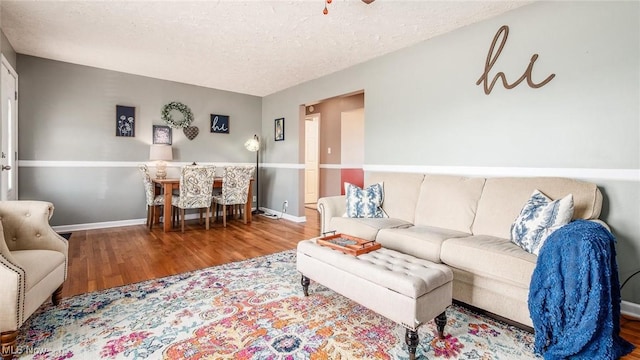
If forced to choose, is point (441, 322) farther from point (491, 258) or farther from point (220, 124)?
point (220, 124)

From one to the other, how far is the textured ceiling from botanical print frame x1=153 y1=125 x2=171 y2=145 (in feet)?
3.04

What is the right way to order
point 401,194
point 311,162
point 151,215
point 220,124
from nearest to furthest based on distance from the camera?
point 401,194 → point 151,215 → point 220,124 → point 311,162

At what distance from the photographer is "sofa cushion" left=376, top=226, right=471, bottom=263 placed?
228 centimetres

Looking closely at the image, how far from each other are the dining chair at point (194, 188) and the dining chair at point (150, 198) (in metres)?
0.21

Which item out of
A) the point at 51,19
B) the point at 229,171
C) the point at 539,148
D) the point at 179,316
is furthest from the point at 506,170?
the point at 51,19

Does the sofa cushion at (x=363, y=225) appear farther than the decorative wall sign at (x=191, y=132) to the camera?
No

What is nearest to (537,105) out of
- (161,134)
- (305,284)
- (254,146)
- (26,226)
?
(305,284)

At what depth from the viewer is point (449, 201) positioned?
2770 millimetres

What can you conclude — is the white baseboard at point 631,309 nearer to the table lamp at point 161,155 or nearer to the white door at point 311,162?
the table lamp at point 161,155

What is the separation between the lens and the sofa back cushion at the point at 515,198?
2.11m

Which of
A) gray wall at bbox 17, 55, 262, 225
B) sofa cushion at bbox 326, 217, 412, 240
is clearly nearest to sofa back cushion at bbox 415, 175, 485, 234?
sofa cushion at bbox 326, 217, 412, 240

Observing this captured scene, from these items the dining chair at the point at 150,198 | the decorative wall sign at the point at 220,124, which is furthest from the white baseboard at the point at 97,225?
the decorative wall sign at the point at 220,124

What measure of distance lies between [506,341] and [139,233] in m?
4.35

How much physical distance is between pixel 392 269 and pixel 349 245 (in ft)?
1.43
